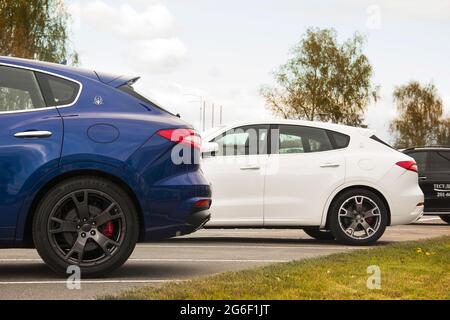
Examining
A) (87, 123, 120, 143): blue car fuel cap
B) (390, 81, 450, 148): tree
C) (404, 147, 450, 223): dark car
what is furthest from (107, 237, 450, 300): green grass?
(390, 81, 450, 148): tree

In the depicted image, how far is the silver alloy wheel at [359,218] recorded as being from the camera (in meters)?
11.7

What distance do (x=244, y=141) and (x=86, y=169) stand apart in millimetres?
4895

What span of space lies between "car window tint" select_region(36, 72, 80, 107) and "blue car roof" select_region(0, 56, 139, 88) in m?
0.07

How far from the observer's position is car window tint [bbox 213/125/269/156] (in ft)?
39.0

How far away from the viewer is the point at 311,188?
11695 millimetres

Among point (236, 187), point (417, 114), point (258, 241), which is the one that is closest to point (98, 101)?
point (236, 187)

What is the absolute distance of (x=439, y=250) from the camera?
983 cm

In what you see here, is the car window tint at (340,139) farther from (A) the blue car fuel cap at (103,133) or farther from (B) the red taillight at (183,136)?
(A) the blue car fuel cap at (103,133)

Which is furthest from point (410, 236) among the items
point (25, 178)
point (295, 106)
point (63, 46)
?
point (295, 106)

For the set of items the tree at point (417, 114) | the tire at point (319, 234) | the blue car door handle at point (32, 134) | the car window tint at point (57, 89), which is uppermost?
the tree at point (417, 114)

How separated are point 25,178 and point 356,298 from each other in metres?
2.81

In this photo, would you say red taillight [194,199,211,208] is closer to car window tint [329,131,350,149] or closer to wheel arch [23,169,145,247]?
wheel arch [23,169,145,247]

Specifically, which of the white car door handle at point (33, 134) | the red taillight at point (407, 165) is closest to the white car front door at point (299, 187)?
the red taillight at point (407, 165)

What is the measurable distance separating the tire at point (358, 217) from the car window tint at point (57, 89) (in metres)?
5.07
